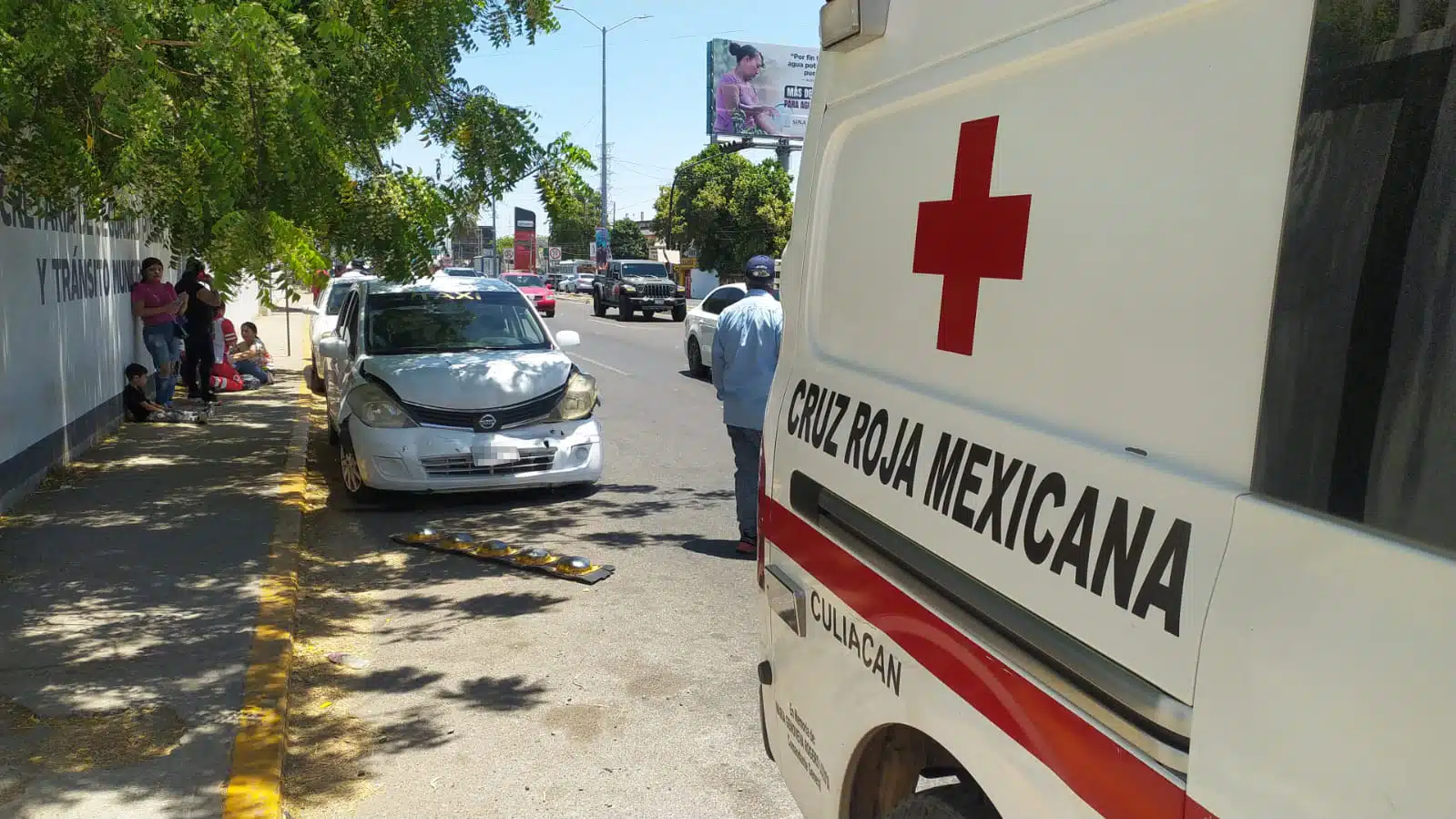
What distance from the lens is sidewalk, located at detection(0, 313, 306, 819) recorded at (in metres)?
4.07

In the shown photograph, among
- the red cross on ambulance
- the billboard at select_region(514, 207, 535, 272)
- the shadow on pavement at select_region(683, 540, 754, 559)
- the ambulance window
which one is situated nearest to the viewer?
the ambulance window

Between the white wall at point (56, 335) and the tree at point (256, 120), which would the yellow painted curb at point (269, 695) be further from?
the white wall at point (56, 335)

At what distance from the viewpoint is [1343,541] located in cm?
130

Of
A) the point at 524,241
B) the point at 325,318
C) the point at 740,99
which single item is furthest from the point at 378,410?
the point at 524,241

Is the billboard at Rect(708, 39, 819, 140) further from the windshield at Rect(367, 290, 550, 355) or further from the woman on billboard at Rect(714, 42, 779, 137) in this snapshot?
the windshield at Rect(367, 290, 550, 355)

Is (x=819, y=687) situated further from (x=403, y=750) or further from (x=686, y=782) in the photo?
(x=403, y=750)

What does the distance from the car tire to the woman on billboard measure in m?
42.8

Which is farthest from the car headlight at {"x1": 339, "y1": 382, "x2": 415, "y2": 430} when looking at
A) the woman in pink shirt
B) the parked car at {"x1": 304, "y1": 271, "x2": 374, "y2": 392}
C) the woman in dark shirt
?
the parked car at {"x1": 304, "y1": 271, "x2": 374, "y2": 392}

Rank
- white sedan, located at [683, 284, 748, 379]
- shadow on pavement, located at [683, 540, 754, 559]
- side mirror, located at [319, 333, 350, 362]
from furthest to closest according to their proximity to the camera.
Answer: white sedan, located at [683, 284, 748, 379], side mirror, located at [319, 333, 350, 362], shadow on pavement, located at [683, 540, 754, 559]

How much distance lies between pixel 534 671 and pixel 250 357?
1229 cm

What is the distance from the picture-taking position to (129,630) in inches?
221

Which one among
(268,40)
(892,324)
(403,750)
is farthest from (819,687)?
(268,40)

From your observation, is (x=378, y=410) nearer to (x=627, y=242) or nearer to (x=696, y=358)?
(x=696, y=358)

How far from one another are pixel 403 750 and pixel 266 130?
3281 millimetres
